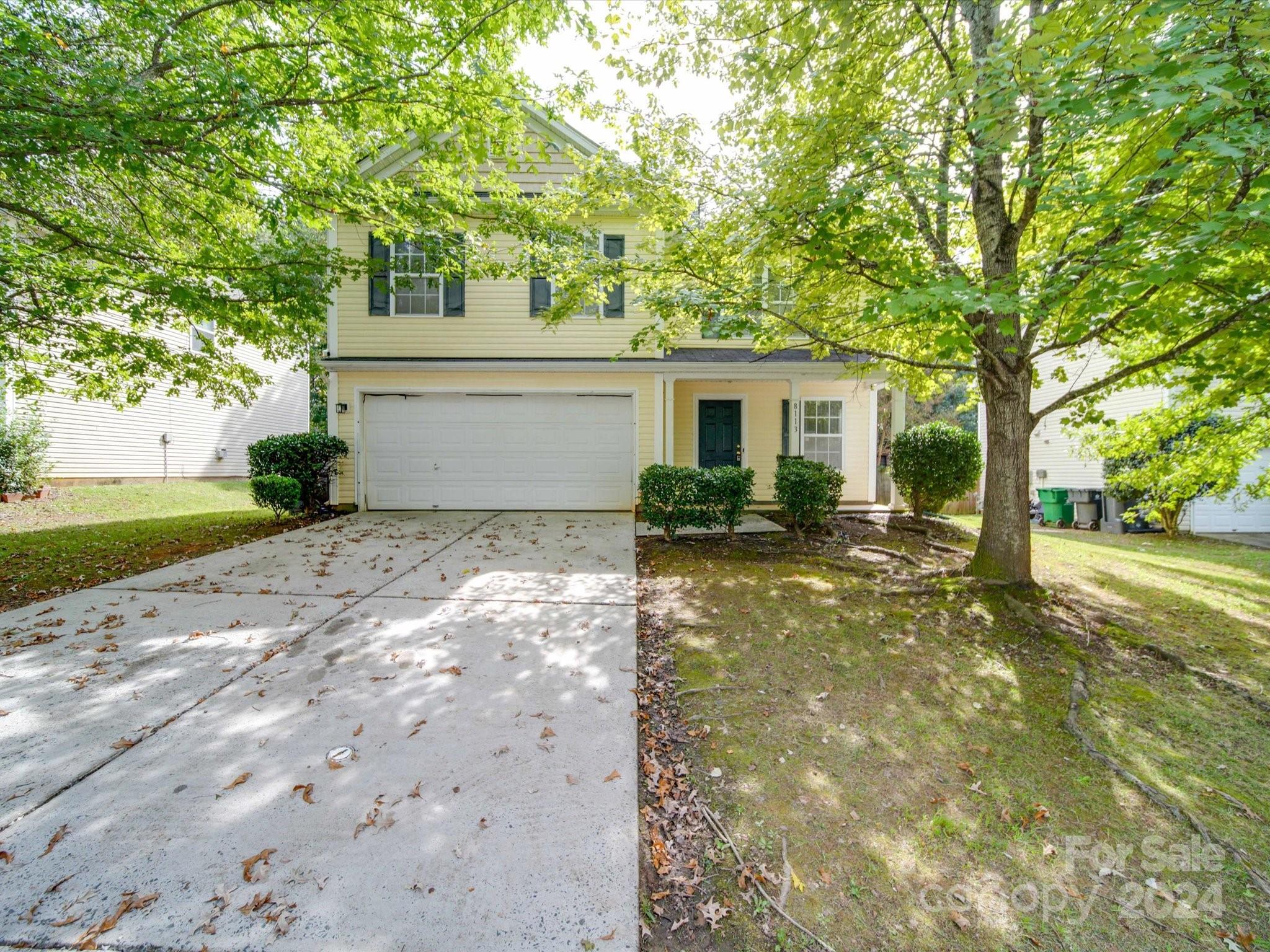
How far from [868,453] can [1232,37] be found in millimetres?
9250

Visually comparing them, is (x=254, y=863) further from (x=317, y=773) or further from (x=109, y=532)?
(x=109, y=532)

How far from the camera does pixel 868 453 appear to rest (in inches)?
455

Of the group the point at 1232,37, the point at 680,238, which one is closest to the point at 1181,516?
the point at 1232,37

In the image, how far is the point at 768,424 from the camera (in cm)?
1152

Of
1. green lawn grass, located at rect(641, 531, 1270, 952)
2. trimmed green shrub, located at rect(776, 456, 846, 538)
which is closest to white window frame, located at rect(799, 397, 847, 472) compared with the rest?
trimmed green shrub, located at rect(776, 456, 846, 538)

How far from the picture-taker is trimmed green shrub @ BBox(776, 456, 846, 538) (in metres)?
7.69

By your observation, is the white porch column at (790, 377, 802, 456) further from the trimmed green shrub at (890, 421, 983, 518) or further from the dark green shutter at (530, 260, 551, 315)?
the dark green shutter at (530, 260, 551, 315)

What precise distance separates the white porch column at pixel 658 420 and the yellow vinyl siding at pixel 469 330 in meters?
Answer: 0.57

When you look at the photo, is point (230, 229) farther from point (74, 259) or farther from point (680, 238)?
point (680, 238)

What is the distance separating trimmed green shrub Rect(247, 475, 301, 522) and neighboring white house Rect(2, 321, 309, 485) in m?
1.67

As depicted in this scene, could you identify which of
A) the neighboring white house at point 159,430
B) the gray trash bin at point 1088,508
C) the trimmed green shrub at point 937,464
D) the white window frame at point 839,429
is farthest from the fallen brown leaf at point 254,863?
the gray trash bin at point 1088,508

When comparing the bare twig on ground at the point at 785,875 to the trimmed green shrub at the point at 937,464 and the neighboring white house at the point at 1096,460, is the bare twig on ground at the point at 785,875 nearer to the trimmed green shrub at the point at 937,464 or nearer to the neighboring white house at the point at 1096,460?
the neighboring white house at the point at 1096,460

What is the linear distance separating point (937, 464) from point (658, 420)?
16.3 feet

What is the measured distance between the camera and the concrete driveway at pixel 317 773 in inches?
68.2
